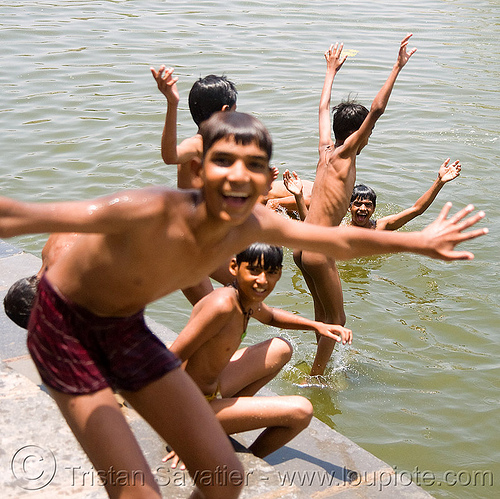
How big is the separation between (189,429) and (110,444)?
0.27 meters

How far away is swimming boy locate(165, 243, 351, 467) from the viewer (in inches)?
134

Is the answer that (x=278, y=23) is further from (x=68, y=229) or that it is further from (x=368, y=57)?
(x=68, y=229)

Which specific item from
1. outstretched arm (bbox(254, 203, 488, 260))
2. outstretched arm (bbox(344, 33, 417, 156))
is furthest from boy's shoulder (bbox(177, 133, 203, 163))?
outstretched arm (bbox(254, 203, 488, 260))

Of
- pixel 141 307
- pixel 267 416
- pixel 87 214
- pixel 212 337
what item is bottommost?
pixel 267 416

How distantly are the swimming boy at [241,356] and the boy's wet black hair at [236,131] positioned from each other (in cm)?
96

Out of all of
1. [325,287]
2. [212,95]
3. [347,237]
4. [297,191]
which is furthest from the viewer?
[297,191]

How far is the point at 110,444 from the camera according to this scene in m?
2.40

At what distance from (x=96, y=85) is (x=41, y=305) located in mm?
9276

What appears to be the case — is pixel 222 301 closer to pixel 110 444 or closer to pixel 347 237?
pixel 347 237

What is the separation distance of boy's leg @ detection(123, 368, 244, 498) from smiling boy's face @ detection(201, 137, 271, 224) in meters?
0.58

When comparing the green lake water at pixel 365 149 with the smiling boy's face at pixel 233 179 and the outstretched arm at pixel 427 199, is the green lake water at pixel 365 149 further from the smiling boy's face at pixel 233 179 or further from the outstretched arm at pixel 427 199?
the smiling boy's face at pixel 233 179

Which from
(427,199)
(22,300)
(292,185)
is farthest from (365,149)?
(22,300)

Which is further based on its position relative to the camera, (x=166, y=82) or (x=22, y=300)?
(x=166, y=82)

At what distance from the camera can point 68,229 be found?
2.29 meters
